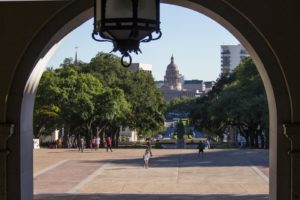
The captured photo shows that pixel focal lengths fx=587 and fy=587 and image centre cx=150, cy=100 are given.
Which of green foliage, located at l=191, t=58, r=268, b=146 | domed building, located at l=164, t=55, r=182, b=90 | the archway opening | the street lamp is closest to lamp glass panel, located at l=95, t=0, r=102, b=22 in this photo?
the street lamp

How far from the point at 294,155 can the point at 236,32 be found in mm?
1486

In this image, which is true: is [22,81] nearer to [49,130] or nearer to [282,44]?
[282,44]

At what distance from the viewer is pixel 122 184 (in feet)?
62.8

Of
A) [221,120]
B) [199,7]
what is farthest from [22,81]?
[221,120]

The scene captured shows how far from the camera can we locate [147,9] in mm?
3838

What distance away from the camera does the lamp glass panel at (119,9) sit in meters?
3.77

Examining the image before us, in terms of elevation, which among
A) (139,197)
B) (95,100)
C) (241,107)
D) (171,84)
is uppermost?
(171,84)

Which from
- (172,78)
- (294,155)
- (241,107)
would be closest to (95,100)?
(241,107)

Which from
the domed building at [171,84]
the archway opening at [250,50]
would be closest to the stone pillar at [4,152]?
the archway opening at [250,50]

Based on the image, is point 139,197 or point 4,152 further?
point 139,197

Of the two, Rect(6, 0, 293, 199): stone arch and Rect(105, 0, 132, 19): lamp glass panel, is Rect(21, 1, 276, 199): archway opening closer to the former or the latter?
Rect(6, 0, 293, 199): stone arch

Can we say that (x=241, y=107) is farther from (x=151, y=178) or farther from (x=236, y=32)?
(x=236, y=32)

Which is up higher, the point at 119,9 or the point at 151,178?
the point at 119,9

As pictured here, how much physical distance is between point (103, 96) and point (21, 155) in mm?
40352
